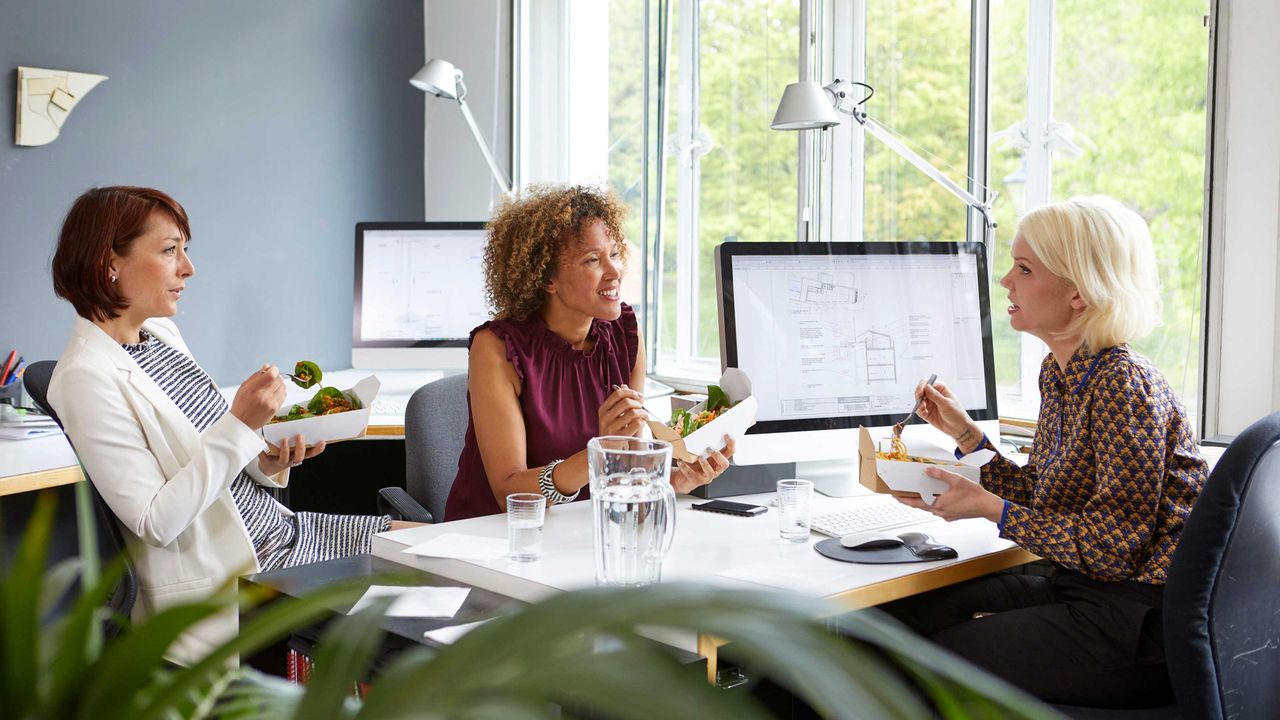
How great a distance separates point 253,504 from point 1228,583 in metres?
1.58

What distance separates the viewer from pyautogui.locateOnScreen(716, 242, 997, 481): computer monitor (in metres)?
1.97

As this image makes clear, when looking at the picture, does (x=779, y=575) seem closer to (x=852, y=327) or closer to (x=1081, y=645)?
(x=1081, y=645)

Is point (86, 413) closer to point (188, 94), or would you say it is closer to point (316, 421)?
point (316, 421)

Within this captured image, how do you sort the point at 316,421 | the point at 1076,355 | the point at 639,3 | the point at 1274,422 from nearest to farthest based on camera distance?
the point at 1274,422 → the point at 1076,355 → the point at 316,421 → the point at 639,3

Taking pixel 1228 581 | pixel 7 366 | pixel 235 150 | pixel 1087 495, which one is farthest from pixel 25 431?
pixel 1228 581

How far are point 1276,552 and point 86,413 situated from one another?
167cm

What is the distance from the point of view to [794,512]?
5.55ft

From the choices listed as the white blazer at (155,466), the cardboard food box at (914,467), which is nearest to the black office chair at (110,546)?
the white blazer at (155,466)

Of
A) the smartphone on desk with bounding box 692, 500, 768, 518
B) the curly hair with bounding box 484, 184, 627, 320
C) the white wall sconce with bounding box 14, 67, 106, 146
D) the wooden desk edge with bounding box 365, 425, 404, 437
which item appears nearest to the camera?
the smartphone on desk with bounding box 692, 500, 768, 518

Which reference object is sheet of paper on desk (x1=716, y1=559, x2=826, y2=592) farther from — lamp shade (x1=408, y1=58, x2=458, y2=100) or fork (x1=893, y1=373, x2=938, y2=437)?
lamp shade (x1=408, y1=58, x2=458, y2=100)

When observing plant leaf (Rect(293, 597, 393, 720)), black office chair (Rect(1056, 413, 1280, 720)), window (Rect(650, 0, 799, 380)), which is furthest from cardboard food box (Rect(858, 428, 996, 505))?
window (Rect(650, 0, 799, 380))

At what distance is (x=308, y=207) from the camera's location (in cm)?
385

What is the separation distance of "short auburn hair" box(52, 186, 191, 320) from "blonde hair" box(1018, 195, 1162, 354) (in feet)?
5.00

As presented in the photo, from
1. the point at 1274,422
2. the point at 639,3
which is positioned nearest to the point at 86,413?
the point at 1274,422
